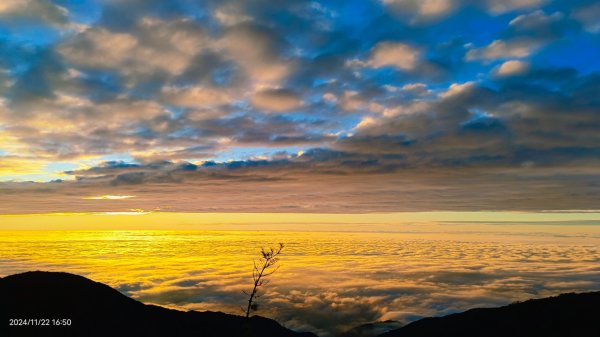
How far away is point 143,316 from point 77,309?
2407 cm

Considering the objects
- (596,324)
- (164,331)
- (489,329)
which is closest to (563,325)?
(596,324)

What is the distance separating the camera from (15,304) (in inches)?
3452

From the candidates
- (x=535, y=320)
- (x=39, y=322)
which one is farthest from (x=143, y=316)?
(x=535, y=320)

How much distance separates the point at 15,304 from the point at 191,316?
66793 mm

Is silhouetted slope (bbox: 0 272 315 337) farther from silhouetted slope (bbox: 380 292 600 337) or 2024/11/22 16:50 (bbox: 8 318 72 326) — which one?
silhouetted slope (bbox: 380 292 600 337)

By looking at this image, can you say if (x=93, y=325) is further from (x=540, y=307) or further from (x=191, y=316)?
(x=540, y=307)

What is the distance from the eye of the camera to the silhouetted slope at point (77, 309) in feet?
284

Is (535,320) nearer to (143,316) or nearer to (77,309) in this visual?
(143,316)

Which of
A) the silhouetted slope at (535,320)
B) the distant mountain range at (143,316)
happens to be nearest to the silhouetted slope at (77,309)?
the distant mountain range at (143,316)

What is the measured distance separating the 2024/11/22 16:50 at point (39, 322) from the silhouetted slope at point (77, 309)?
3.36 feet

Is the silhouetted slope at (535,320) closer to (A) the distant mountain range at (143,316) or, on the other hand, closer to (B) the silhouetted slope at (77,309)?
(A) the distant mountain range at (143,316)

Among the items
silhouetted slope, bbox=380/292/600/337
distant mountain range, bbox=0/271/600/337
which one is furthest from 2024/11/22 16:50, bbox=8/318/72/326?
silhouetted slope, bbox=380/292/600/337

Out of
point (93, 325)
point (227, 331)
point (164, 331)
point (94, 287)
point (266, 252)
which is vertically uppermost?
point (266, 252)

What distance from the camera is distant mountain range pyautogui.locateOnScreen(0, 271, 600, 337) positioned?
88812 mm
